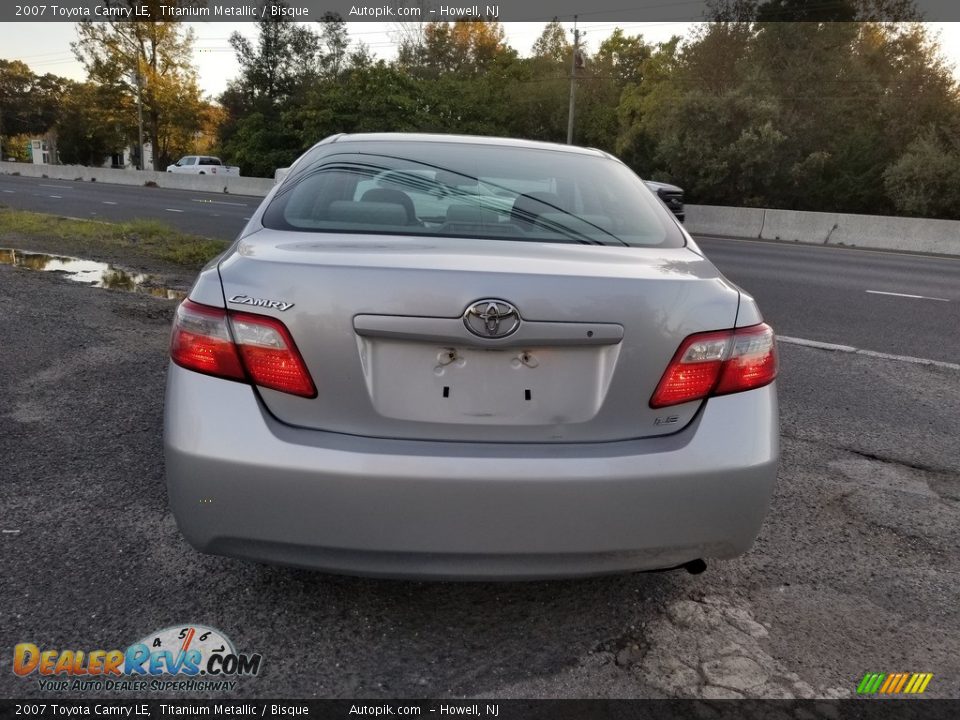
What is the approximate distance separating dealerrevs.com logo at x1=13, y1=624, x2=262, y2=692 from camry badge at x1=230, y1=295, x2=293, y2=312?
99cm

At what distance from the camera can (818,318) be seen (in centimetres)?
766

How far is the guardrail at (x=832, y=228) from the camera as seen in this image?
19094mm

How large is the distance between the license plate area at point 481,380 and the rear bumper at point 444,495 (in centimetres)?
8

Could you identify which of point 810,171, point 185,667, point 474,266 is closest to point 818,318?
point 474,266

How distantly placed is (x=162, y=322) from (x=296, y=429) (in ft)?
15.5

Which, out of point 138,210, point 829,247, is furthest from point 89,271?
point 829,247

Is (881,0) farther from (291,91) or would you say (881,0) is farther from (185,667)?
(185,667)

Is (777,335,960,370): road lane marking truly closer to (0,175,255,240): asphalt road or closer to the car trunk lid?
the car trunk lid

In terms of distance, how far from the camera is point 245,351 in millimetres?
2057

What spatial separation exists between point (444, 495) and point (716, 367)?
2.70 ft

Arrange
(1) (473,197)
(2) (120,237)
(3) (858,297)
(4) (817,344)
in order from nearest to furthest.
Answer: (1) (473,197) → (4) (817,344) → (3) (858,297) → (2) (120,237)

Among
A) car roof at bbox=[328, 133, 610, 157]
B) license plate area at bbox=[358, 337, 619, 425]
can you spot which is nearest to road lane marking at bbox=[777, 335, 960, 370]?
car roof at bbox=[328, 133, 610, 157]

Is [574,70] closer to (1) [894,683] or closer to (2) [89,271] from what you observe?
(2) [89,271]

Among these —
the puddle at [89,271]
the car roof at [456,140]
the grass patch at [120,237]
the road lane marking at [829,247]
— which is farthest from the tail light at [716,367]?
the road lane marking at [829,247]
